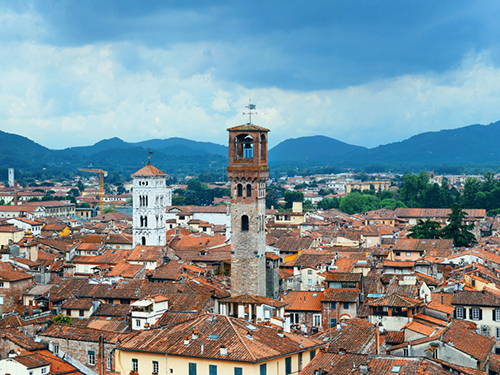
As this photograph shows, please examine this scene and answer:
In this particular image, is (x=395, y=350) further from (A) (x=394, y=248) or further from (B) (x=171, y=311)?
(A) (x=394, y=248)

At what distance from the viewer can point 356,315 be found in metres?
38.5

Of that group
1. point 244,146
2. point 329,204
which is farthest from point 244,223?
point 329,204

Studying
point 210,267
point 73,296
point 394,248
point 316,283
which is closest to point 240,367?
point 73,296

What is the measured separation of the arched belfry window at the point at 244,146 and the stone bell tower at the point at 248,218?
32cm

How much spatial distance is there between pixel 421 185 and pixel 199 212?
46.0 meters

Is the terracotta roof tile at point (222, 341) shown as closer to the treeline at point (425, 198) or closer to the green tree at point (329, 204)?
the treeline at point (425, 198)

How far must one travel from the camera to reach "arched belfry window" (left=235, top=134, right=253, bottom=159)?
4750 centimetres

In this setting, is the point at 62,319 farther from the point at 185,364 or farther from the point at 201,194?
the point at 201,194

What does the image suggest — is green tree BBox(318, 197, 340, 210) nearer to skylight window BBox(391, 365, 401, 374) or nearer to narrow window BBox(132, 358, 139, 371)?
narrow window BBox(132, 358, 139, 371)

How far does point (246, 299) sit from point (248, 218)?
843 centimetres

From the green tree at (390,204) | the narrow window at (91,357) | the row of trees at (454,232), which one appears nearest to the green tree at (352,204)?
the green tree at (390,204)

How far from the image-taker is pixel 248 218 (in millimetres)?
45594

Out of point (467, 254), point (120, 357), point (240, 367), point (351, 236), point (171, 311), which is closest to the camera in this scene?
point (240, 367)

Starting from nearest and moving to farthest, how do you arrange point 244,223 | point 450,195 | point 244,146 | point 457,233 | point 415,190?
point 244,223 → point 244,146 → point 457,233 → point 450,195 → point 415,190
